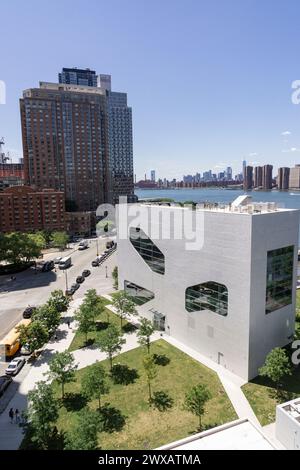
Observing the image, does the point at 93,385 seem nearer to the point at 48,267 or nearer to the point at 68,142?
the point at 48,267

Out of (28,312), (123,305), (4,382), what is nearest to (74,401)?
(4,382)

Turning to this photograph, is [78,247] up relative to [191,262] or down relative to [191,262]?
down

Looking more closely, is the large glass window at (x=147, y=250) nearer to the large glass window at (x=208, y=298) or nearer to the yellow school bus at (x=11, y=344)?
the large glass window at (x=208, y=298)

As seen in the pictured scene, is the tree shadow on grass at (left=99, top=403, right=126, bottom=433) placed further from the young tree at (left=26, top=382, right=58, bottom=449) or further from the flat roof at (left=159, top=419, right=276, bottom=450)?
the flat roof at (left=159, top=419, right=276, bottom=450)

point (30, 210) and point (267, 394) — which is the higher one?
point (30, 210)
